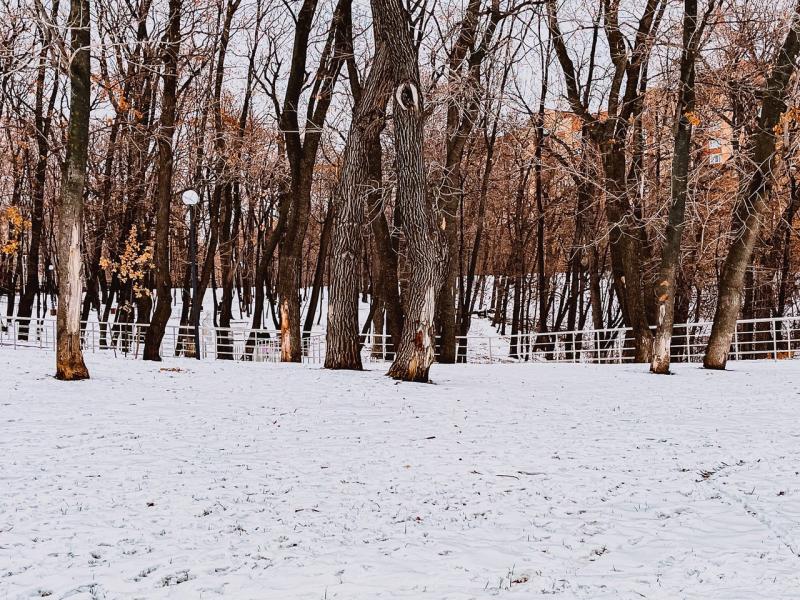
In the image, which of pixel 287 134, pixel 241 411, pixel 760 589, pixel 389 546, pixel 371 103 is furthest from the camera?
pixel 287 134

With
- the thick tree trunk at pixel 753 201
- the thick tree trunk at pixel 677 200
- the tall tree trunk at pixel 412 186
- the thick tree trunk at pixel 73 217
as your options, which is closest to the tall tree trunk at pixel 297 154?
the tall tree trunk at pixel 412 186

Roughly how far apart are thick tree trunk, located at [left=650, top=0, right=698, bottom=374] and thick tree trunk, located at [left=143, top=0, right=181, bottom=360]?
10.2m

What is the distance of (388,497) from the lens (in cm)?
452

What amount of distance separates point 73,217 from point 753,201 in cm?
1207

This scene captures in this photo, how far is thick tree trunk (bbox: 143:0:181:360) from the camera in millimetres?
13211

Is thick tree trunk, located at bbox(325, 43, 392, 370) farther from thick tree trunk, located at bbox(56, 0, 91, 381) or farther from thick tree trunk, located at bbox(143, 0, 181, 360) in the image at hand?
thick tree trunk, located at bbox(143, 0, 181, 360)

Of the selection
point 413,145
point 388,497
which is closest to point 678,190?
point 413,145

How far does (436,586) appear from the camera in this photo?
9.97 feet

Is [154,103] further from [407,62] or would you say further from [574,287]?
[574,287]

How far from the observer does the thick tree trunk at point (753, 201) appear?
461 inches

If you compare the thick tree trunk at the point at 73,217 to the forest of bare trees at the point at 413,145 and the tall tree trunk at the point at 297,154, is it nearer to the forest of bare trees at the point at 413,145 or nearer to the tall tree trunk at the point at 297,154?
the forest of bare trees at the point at 413,145

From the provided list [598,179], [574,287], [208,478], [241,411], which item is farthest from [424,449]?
[574,287]

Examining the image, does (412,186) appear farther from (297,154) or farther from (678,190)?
(678,190)

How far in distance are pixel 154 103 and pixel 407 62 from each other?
12704mm
